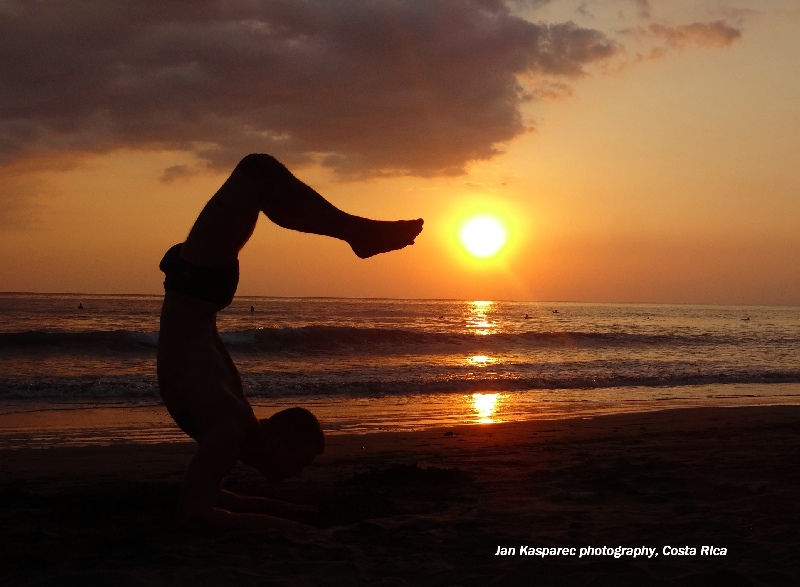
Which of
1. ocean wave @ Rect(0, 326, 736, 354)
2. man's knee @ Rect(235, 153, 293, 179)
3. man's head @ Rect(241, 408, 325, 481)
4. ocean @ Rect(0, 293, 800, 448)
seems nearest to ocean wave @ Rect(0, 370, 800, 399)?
ocean @ Rect(0, 293, 800, 448)

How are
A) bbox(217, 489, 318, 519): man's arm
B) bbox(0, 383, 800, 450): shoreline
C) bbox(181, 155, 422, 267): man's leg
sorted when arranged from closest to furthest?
1. bbox(181, 155, 422, 267): man's leg
2. bbox(217, 489, 318, 519): man's arm
3. bbox(0, 383, 800, 450): shoreline

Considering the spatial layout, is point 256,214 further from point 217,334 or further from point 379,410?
point 379,410

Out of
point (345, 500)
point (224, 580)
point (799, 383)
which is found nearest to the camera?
point (224, 580)

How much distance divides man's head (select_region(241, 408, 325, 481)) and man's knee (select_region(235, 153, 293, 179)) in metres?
1.33

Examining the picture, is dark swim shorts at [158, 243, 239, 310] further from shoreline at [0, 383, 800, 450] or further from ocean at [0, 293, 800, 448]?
ocean at [0, 293, 800, 448]

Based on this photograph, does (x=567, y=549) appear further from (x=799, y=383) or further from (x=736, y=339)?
(x=736, y=339)

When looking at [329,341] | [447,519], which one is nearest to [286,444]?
[447,519]

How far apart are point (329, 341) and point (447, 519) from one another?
78.4ft

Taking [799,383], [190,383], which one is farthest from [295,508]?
[799,383]

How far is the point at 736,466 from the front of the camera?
20.3ft

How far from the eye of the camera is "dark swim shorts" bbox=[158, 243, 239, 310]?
3799 mm

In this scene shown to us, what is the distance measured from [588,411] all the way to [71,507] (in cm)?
978

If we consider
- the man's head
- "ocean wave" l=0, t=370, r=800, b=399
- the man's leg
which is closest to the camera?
the man's leg

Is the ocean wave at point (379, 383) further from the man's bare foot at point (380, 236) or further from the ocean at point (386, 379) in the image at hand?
the man's bare foot at point (380, 236)
